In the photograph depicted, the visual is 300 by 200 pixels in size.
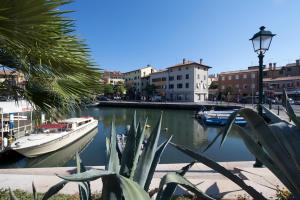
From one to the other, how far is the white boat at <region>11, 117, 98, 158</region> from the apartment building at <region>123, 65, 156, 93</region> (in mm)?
77914

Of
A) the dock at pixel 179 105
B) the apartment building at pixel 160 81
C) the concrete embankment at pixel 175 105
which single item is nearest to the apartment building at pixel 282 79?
the dock at pixel 179 105

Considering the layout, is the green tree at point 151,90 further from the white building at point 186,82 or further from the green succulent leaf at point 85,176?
the green succulent leaf at point 85,176

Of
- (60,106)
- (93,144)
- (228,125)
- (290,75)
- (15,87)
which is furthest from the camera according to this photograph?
(290,75)

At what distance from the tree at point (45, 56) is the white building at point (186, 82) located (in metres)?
69.3

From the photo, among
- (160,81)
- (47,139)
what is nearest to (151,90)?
(160,81)

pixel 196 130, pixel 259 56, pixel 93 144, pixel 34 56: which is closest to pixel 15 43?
pixel 34 56

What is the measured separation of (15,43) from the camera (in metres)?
2.98

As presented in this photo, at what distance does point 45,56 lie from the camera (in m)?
3.39

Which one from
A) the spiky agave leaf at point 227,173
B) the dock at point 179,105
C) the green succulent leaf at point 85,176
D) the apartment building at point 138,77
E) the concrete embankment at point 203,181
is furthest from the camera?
the apartment building at point 138,77

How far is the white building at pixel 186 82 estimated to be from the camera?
2869 inches

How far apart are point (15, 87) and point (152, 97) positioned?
82936mm

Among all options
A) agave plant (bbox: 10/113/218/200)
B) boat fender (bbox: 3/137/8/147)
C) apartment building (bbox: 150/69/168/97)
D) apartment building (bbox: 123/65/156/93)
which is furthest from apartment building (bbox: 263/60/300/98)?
agave plant (bbox: 10/113/218/200)

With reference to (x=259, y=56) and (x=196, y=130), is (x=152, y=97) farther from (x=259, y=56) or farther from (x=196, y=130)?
(x=259, y=56)

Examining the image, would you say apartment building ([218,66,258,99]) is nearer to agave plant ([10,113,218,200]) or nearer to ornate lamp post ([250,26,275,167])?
ornate lamp post ([250,26,275,167])
